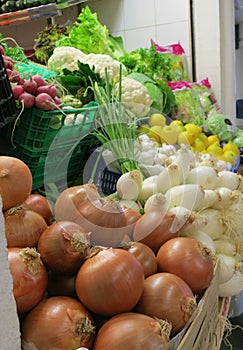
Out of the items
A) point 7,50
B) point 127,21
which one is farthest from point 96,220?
point 127,21

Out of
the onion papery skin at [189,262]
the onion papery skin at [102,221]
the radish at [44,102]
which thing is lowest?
the onion papery skin at [189,262]

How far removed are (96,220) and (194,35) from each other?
2713 mm

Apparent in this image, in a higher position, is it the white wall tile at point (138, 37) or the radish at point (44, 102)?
the white wall tile at point (138, 37)

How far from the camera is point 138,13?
3305 millimetres

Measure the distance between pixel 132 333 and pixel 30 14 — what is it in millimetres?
2571

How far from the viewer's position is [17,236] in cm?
71

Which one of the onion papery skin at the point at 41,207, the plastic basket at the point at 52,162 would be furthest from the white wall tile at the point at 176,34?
the onion papery skin at the point at 41,207

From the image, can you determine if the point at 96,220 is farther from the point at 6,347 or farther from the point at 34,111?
the point at 34,111

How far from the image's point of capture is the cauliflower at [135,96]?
6.20 ft

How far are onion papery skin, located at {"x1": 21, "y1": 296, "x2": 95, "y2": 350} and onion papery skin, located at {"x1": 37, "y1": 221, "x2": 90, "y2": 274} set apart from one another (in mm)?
67

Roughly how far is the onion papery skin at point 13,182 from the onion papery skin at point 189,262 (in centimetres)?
33

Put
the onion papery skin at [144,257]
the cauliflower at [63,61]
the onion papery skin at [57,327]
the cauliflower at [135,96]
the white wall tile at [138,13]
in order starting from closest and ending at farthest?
1. the onion papery skin at [57,327]
2. the onion papery skin at [144,257]
3. the cauliflower at [135,96]
4. the cauliflower at [63,61]
5. the white wall tile at [138,13]

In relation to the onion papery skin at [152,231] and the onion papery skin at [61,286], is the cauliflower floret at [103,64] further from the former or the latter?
the onion papery skin at [61,286]

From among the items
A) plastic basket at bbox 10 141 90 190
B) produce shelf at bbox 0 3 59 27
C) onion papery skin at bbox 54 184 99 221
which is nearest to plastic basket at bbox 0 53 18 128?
onion papery skin at bbox 54 184 99 221
